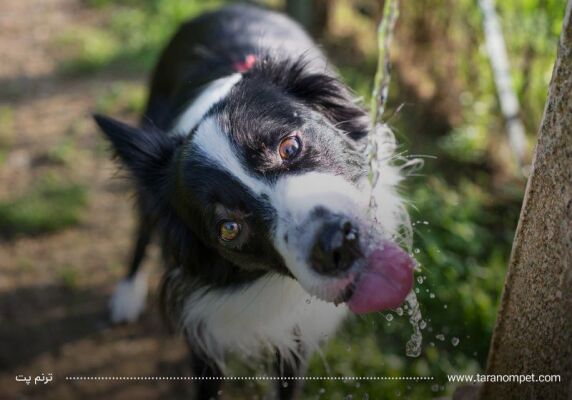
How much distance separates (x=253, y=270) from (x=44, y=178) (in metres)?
2.90

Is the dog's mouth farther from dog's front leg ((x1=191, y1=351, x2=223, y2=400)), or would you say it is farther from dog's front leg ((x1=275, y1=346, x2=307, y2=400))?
dog's front leg ((x1=191, y1=351, x2=223, y2=400))

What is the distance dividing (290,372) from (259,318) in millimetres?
389

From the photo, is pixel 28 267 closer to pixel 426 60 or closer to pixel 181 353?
pixel 181 353

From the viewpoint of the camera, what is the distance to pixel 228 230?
7.86 feet

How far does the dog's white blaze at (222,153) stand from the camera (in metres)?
2.30

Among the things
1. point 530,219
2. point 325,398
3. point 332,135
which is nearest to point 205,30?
point 332,135

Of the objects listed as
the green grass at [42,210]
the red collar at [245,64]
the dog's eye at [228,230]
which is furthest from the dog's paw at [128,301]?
the dog's eye at [228,230]

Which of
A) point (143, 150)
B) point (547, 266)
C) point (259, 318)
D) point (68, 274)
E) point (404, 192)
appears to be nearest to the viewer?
point (547, 266)

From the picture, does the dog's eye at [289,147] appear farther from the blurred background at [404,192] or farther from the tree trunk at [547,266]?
the tree trunk at [547,266]

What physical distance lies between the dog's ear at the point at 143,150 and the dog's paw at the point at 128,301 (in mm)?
1371

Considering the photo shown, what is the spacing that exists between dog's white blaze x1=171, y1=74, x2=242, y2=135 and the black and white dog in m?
0.01

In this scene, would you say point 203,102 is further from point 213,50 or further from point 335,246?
point 335,246

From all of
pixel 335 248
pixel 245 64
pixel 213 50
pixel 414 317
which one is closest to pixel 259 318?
pixel 414 317

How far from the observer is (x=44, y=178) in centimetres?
492
